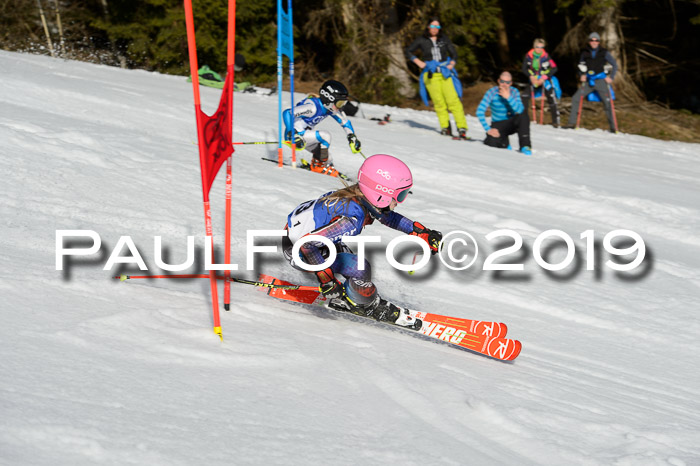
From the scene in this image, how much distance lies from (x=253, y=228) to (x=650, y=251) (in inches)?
164

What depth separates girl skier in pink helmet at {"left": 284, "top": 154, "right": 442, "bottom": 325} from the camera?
4.35m

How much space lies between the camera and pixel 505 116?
466 inches

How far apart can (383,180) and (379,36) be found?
1539cm

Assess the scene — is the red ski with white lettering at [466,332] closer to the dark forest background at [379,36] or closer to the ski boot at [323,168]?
the ski boot at [323,168]

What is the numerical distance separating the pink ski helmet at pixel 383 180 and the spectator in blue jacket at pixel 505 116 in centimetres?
759

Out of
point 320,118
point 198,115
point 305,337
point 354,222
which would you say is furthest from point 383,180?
point 320,118

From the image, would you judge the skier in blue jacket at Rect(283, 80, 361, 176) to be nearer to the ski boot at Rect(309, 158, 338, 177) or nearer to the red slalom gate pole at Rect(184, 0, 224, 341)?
the ski boot at Rect(309, 158, 338, 177)

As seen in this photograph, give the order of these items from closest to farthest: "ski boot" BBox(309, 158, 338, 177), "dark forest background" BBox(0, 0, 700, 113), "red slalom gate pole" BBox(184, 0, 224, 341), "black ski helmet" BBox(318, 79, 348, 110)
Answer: "red slalom gate pole" BBox(184, 0, 224, 341)
"black ski helmet" BBox(318, 79, 348, 110)
"ski boot" BBox(309, 158, 338, 177)
"dark forest background" BBox(0, 0, 700, 113)

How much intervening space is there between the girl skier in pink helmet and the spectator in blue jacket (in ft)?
24.6

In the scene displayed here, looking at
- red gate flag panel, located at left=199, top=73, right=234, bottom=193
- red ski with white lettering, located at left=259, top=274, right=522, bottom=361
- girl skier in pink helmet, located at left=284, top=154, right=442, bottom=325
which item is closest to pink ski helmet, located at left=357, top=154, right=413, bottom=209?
girl skier in pink helmet, located at left=284, top=154, right=442, bottom=325

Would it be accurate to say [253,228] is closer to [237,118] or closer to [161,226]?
[161,226]

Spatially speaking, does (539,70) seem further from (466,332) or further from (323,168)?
(466,332)

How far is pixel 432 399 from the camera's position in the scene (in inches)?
133

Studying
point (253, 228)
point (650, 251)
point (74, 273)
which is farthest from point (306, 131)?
point (74, 273)
